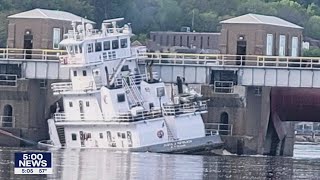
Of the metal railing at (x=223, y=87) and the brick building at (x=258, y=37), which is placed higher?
the brick building at (x=258, y=37)

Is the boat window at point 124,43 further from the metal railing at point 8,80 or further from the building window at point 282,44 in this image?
the building window at point 282,44

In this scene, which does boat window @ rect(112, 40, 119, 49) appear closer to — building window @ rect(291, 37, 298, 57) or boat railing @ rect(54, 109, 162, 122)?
boat railing @ rect(54, 109, 162, 122)

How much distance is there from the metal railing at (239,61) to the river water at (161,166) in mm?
8906

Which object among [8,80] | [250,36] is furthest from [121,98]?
[250,36]

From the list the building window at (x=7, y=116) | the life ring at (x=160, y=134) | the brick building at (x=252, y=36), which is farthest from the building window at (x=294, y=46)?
the building window at (x=7, y=116)

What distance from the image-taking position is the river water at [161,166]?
9406 centimetres

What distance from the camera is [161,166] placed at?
339ft

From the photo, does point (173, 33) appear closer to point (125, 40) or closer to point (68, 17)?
point (68, 17)

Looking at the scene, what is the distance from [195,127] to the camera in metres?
125

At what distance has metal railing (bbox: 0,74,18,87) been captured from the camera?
13600 centimetres

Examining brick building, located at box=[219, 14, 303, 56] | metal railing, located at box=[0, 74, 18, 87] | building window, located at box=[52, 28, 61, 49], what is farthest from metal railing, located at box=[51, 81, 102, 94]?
brick building, located at box=[219, 14, 303, 56]

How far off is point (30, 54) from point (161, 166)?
35419 mm

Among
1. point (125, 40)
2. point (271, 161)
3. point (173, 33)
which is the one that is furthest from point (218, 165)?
point (173, 33)

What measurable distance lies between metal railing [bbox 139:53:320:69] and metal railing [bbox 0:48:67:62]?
22.2 feet
